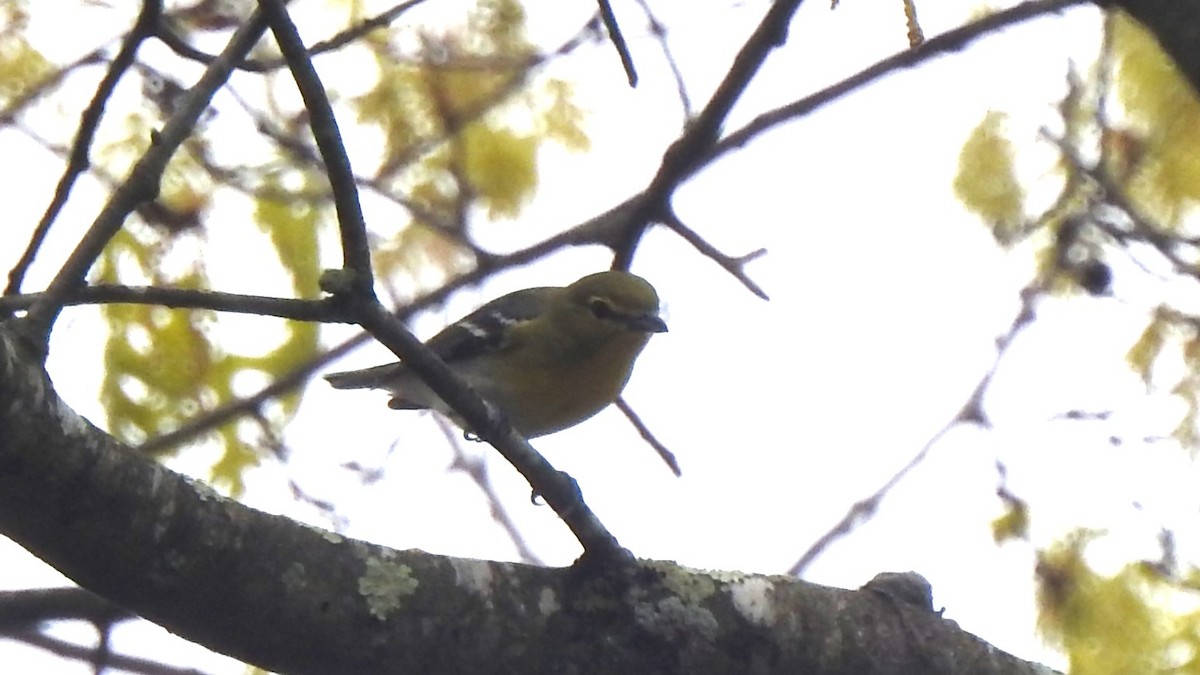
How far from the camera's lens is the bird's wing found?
5.55m

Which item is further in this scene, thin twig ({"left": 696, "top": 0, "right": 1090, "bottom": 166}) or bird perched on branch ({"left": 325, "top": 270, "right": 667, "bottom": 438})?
bird perched on branch ({"left": 325, "top": 270, "right": 667, "bottom": 438})

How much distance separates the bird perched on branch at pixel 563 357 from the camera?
520cm

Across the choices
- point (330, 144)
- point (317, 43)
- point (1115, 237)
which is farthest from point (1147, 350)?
point (330, 144)

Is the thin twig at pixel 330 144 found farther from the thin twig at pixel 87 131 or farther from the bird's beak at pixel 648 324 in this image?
the bird's beak at pixel 648 324

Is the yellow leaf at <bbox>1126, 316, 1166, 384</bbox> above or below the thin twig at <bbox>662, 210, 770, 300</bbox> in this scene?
below

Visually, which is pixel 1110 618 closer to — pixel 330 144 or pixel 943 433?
pixel 943 433

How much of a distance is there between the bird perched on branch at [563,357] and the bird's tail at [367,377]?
0.02 meters

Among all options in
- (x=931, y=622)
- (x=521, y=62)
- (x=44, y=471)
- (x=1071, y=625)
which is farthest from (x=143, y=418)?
(x=1071, y=625)

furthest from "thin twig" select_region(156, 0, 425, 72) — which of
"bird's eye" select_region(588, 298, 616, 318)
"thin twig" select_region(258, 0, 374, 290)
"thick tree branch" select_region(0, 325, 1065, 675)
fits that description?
"bird's eye" select_region(588, 298, 616, 318)

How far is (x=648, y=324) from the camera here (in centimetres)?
526

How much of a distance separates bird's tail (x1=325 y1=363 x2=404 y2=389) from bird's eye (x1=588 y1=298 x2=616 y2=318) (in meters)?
0.81

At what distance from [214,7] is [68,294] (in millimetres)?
2389

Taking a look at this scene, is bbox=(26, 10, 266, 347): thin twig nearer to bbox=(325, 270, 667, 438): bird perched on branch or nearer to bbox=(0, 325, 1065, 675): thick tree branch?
Result: bbox=(0, 325, 1065, 675): thick tree branch

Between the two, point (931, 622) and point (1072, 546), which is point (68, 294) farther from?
point (1072, 546)
